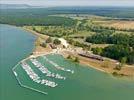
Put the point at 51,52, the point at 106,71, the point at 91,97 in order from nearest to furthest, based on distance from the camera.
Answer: the point at 91,97 → the point at 106,71 → the point at 51,52

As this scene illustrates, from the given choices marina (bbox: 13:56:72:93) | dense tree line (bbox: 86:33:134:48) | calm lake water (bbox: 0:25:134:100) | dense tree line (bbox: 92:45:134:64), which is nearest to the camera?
calm lake water (bbox: 0:25:134:100)

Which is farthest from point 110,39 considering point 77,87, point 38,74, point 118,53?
point 77,87

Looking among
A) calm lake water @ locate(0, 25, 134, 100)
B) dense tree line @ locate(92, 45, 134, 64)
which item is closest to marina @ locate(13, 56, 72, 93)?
calm lake water @ locate(0, 25, 134, 100)

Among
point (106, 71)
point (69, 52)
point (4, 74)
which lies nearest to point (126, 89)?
point (106, 71)

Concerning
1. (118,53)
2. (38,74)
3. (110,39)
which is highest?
(118,53)

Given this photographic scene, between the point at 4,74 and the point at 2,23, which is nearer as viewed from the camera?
the point at 4,74

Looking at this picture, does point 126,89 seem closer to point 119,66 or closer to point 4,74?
point 119,66

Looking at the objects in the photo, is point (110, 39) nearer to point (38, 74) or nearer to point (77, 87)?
point (38, 74)

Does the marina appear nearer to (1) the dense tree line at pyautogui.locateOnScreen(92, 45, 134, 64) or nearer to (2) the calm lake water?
(2) the calm lake water

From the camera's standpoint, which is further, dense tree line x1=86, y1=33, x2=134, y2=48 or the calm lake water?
dense tree line x1=86, y1=33, x2=134, y2=48

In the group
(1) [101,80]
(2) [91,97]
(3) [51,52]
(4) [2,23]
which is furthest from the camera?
(4) [2,23]

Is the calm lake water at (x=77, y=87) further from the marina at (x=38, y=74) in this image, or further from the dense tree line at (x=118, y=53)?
the dense tree line at (x=118, y=53)
